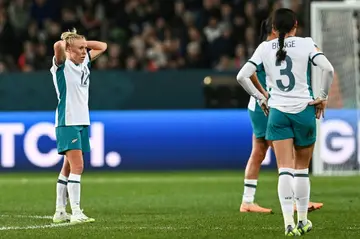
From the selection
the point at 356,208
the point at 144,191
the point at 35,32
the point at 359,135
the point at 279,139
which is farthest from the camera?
the point at 35,32

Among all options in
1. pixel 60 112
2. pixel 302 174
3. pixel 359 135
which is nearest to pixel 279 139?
pixel 302 174

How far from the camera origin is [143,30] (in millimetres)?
21750

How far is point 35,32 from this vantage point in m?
21.6

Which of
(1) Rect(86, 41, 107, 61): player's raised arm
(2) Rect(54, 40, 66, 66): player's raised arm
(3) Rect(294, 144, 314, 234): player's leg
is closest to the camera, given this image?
(3) Rect(294, 144, 314, 234): player's leg

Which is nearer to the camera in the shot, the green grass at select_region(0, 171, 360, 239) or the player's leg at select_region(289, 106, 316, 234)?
the player's leg at select_region(289, 106, 316, 234)

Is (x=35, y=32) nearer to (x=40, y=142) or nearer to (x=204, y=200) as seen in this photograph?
(x=40, y=142)

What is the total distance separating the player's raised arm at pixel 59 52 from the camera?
10.5 metres

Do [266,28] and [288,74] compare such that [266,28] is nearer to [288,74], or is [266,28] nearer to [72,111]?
[288,74]

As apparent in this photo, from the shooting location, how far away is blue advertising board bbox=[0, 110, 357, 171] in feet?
61.5

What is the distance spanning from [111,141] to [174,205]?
630cm

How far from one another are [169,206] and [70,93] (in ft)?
7.98

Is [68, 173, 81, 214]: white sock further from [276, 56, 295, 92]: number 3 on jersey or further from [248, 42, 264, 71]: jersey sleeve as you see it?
[276, 56, 295, 92]: number 3 on jersey

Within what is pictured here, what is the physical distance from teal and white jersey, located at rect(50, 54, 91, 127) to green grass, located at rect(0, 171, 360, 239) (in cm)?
106

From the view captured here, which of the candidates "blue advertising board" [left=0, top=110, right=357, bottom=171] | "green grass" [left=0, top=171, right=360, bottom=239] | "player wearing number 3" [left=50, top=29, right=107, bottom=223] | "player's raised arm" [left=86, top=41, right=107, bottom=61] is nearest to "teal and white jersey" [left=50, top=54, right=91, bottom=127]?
"player wearing number 3" [left=50, top=29, right=107, bottom=223]
